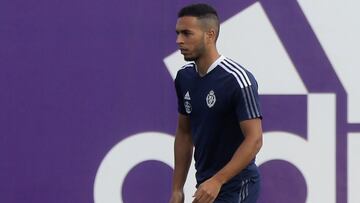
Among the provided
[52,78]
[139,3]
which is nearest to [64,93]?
[52,78]

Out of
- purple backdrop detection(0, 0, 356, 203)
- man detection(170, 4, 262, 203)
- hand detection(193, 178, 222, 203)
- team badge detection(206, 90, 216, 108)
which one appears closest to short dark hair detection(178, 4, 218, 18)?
man detection(170, 4, 262, 203)

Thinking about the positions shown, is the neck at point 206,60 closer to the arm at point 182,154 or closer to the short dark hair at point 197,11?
the short dark hair at point 197,11

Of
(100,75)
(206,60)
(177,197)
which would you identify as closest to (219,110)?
(206,60)

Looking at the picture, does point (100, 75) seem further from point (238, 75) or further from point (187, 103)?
point (238, 75)

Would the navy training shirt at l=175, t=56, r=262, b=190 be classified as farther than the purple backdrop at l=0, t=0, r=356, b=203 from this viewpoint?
No

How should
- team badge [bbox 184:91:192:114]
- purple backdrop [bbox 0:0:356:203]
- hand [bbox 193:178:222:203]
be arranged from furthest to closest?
purple backdrop [bbox 0:0:356:203], team badge [bbox 184:91:192:114], hand [bbox 193:178:222:203]

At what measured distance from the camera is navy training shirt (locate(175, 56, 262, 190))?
305cm

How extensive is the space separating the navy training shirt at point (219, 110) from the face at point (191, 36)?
0.32 feet

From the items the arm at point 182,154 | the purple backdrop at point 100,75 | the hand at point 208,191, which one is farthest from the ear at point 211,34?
the purple backdrop at point 100,75

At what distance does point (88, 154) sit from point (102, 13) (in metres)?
0.76

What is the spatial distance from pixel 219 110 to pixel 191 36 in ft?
1.06

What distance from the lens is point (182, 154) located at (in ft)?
10.9

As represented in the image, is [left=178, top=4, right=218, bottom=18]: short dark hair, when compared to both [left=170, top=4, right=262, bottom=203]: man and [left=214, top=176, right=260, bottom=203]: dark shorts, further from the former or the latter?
[left=214, top=176, right=260, bottom=203]: dark shorts

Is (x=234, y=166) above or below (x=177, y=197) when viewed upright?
above
